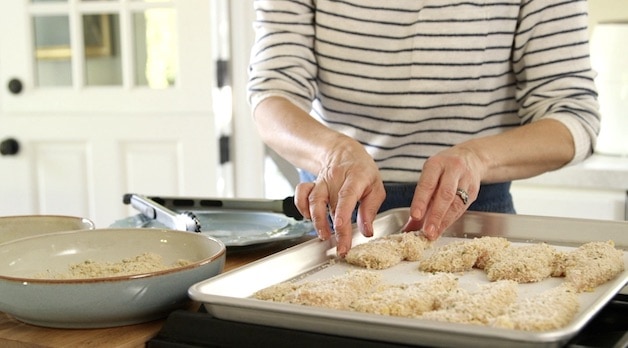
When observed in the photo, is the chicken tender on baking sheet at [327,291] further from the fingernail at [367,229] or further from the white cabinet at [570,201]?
the white cabinet at [570,201]

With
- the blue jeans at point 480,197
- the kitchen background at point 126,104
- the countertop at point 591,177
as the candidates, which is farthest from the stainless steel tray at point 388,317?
the kitchen background at point 126,104

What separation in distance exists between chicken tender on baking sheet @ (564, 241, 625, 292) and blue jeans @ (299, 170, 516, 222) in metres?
0.50

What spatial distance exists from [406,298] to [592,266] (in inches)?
10.2

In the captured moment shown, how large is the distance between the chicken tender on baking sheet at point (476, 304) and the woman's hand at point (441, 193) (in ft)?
0.83

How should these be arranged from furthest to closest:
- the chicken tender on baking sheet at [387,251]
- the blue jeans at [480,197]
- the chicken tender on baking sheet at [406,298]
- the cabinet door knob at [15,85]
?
the cabinet door knob at [15,85] → the blue jeans at [480,197] → the chicken tender on baking sheet at [387,251] → the chicken tender on baking sheet at [406,298]

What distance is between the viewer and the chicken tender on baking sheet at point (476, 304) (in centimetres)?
77

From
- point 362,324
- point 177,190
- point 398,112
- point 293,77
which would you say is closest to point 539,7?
point 398,112

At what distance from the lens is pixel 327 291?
2.82ft

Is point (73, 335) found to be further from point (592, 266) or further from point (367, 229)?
point (592, 266)

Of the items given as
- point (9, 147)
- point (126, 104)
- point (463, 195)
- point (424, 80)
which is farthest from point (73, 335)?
point (9, 147)

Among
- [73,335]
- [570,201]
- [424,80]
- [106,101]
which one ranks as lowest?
[570,201]

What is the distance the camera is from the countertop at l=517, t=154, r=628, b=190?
219cm

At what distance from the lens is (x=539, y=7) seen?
57.9 inches

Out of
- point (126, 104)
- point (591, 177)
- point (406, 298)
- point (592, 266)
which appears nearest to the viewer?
point (406, 298)
